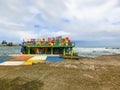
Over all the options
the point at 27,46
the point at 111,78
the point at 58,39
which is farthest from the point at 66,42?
the point at 111,78

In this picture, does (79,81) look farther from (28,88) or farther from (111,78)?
(28,88)

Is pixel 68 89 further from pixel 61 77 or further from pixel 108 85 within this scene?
pixel 108 85

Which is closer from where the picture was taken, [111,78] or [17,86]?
[17,86]

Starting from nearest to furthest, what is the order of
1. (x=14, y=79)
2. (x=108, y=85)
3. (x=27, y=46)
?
1. (x=108, y=85)
2. (x=14, y=79)
3. (x=27, y=46)

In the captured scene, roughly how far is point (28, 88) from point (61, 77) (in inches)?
102

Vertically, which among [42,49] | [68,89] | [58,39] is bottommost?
[68,89]

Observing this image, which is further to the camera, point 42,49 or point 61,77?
point 42,49

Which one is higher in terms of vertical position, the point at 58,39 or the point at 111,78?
the point at 58,39

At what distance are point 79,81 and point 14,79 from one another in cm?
420

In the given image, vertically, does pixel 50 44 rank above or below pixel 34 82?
above

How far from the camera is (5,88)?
7129 millimetres

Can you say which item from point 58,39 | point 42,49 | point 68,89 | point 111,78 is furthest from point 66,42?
point 68,89

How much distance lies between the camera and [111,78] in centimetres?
905

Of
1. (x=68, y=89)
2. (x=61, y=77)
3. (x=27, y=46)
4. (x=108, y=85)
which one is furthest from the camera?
(x=27, y=46)
